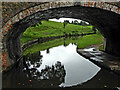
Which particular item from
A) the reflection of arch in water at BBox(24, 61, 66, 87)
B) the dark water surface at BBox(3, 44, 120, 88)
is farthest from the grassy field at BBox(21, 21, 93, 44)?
the dark water surface at BBox(3, 44, 120, 88)

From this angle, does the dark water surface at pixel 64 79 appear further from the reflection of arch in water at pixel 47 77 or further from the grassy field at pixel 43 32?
the grassy field at pixel 43 32

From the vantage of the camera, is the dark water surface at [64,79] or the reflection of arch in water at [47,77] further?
the reflection of arch in water at [47,77]

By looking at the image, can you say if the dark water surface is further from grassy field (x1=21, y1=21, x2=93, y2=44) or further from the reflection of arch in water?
grassy field (x1=21, y1=21, x2=93, y2=44)

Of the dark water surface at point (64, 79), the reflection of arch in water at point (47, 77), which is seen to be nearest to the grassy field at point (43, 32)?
the reflection of arch in water at point (47, 77)

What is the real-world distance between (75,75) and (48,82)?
2.27 meters

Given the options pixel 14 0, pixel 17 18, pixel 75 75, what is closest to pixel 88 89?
pixel 75 75

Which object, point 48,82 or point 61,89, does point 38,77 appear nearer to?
point 48,82

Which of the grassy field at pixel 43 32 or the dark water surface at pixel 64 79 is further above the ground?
the grassy field at pixel 43 32

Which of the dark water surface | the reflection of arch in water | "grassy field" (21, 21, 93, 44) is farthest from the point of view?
"grassy field" (21, 21, 93, 44)

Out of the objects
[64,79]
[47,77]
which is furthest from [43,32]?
[64,79]

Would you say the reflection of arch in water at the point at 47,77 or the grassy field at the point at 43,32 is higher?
the grassy field at the point at 43,32

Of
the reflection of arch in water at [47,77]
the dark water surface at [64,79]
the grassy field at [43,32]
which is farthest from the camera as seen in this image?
the grassy field at [43,32]

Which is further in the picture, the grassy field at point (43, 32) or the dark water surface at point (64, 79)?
the grassy field at point (43, 32)

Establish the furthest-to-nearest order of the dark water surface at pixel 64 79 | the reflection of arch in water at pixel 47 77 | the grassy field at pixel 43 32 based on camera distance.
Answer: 1. the grassy field at pixel 43 32
2. the reflection of arch in water at pixel 47 77
3. the dark water surface at pixel 64 79
